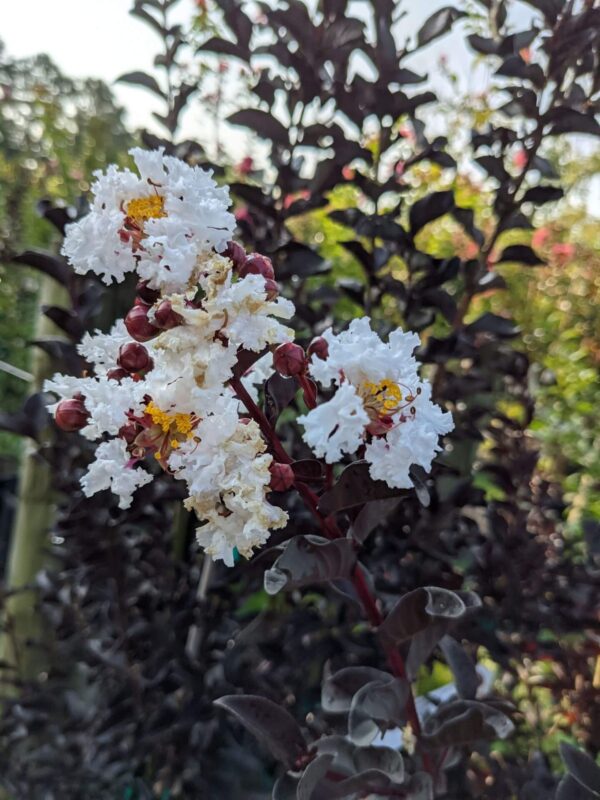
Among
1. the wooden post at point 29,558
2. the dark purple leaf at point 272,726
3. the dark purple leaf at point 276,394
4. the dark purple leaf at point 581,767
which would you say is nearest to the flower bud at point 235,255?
the dark purple leaf at point 276,394

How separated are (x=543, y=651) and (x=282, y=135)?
3.08ft

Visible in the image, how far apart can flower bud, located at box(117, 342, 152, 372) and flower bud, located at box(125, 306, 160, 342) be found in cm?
2

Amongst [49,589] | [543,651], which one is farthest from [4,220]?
[543,651]

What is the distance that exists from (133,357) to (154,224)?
0.33 feet

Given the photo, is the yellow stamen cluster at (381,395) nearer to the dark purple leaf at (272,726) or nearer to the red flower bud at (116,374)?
the red flower bud at (116,374)

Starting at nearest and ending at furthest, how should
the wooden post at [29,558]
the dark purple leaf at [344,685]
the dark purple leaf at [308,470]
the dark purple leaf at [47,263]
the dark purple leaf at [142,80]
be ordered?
1. the dark purple leaf at [308,470]
2. the dark purple leaf at [344,685]
3. the dark purple leaf at [47,263]
4. the dark purple leaf at [142,80]
5. the wooden post at [29,558]

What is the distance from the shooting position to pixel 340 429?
1.47ft

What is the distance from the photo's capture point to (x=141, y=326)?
458mm

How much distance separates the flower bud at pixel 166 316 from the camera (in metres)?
0.43

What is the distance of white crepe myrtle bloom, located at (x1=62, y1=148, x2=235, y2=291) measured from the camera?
46 centimetres

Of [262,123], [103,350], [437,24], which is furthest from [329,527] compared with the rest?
[437,24]

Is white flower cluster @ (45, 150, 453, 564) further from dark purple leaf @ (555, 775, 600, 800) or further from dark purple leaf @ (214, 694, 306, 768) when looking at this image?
dark purple leaf @ (555, 775, 600, 800)

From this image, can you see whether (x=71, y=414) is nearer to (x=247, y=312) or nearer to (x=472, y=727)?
(x=247, y=312)

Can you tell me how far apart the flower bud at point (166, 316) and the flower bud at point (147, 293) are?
0.04 metres
